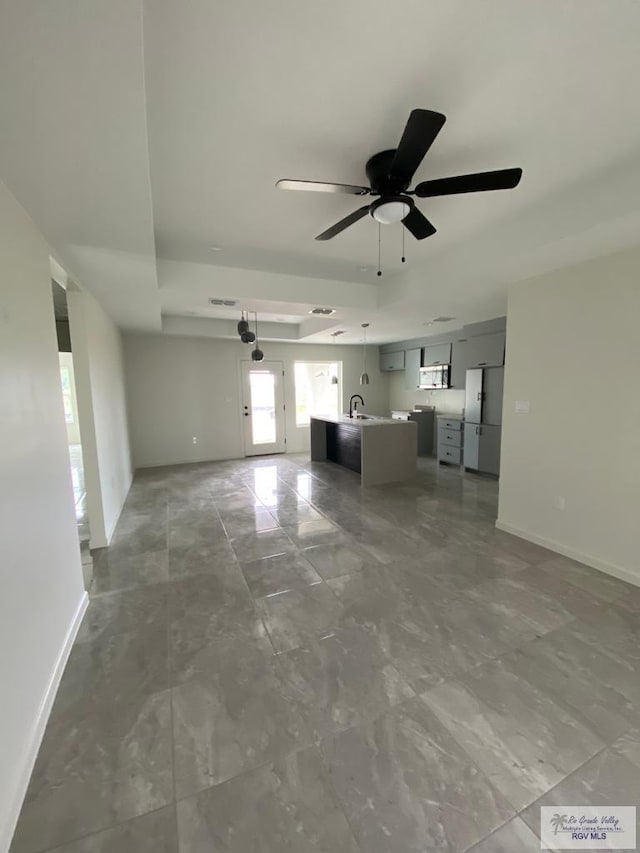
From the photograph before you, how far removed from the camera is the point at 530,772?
4.37 feet

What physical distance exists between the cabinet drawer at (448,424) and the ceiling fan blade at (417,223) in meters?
4.33

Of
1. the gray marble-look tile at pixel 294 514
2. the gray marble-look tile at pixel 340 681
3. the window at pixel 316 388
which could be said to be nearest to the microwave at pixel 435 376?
the window at pixel 316 388

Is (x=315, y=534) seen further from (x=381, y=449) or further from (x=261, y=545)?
(x=381, y=449)

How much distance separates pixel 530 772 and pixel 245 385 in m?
6.60

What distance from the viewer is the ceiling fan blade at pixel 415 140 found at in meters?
1.35

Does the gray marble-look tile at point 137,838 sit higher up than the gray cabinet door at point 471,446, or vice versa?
the gray cabinet door at point 471,446

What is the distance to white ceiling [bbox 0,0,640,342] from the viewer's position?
1167 millimetres

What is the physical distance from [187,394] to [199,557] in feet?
13.9

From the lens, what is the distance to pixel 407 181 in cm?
186

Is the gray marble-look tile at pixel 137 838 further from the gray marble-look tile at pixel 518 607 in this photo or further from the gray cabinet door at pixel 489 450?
the gray cabinet door at pixel 489 450

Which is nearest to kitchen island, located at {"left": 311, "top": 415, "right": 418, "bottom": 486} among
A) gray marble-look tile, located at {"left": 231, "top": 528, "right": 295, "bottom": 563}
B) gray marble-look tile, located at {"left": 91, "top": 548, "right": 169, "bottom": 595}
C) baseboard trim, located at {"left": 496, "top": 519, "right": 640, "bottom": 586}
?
baseboard trim, located at {"left": 496, "top": 519, "right": 640, "bottom": 586}

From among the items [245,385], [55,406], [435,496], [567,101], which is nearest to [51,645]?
[55,406]

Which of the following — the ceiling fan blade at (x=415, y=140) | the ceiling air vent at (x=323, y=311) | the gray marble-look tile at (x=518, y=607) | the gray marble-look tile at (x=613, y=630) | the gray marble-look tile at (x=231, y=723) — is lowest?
the gray marble-look tile at (x=613, y=630)

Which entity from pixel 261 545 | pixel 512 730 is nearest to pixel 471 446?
pixel 261 545
